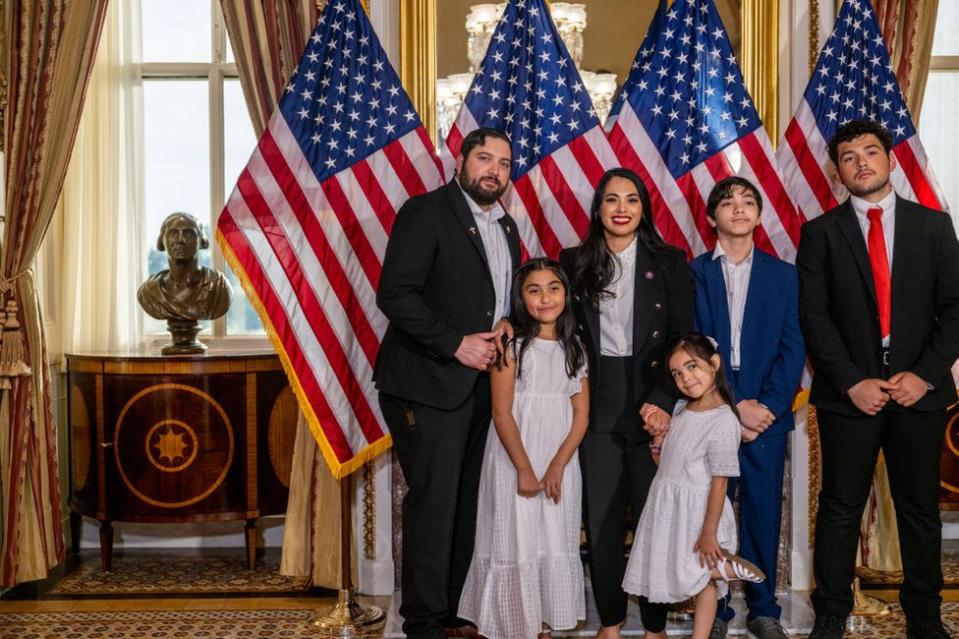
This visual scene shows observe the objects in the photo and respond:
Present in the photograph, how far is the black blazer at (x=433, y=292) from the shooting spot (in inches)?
129

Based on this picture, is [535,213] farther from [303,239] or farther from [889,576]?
[889,576]

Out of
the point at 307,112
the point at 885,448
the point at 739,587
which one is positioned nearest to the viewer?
the point at 885,448

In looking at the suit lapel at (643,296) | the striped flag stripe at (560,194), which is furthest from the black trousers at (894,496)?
the striped flag stripe at (560,194)

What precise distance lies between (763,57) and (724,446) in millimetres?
1915

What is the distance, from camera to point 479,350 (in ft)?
10.5

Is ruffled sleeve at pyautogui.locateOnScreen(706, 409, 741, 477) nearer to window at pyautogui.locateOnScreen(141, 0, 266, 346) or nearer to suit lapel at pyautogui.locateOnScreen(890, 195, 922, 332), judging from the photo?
suit lapel at pyautogui.locateOnScreen(890, 195, 922, 332)

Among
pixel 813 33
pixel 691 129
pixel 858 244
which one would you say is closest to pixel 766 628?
pixel 858 244

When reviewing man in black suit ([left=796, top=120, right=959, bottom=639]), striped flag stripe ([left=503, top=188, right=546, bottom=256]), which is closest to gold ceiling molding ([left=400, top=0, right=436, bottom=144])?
striped flag stripe ([left=503, top=188, right=546, bottom=256])

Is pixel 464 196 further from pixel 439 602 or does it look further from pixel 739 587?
pixel 739 587

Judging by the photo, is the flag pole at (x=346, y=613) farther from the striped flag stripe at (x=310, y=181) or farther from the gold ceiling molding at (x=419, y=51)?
the gold ceiling molding at (x=419, y=51)

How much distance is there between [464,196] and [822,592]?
1.78 metres

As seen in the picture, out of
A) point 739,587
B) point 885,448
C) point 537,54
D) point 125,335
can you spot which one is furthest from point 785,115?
point 125,335

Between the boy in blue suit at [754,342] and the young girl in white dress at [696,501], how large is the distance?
0.81 feet

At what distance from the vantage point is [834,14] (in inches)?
168
